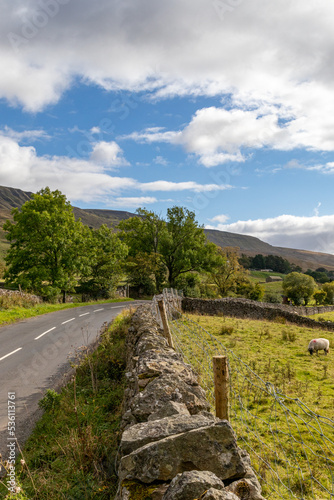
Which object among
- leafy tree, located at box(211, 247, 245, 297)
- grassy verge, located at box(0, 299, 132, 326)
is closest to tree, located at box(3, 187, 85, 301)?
grassy verge, located at box(0, 299, 132, 326)

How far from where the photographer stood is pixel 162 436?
3.16 m

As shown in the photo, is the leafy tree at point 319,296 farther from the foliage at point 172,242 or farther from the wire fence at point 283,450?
the wire fence at point 283,450

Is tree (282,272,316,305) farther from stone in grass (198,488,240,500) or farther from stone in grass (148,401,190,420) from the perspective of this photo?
stone in grass (198,488,240,500)

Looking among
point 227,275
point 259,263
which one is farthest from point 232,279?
point 259,263

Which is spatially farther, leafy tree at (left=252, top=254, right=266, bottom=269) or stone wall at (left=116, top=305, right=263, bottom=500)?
leafy tree at (left=252, top=254, right=266, bottom=269)

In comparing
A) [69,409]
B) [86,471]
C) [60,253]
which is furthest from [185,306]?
[86,471]

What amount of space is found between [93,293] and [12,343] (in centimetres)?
3150

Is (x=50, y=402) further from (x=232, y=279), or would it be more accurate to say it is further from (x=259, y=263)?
(x=259, y=263)

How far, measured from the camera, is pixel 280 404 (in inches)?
149

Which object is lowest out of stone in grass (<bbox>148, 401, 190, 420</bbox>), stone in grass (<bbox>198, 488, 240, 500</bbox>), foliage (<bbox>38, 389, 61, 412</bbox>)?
foliage (<bbox>38, 389, 61, 412</bbox>)

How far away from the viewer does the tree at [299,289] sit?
6362 centimetres

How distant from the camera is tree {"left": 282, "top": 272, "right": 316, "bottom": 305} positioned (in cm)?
6362

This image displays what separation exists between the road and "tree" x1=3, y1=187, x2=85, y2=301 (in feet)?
44.5

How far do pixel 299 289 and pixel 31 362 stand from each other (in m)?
60.8
